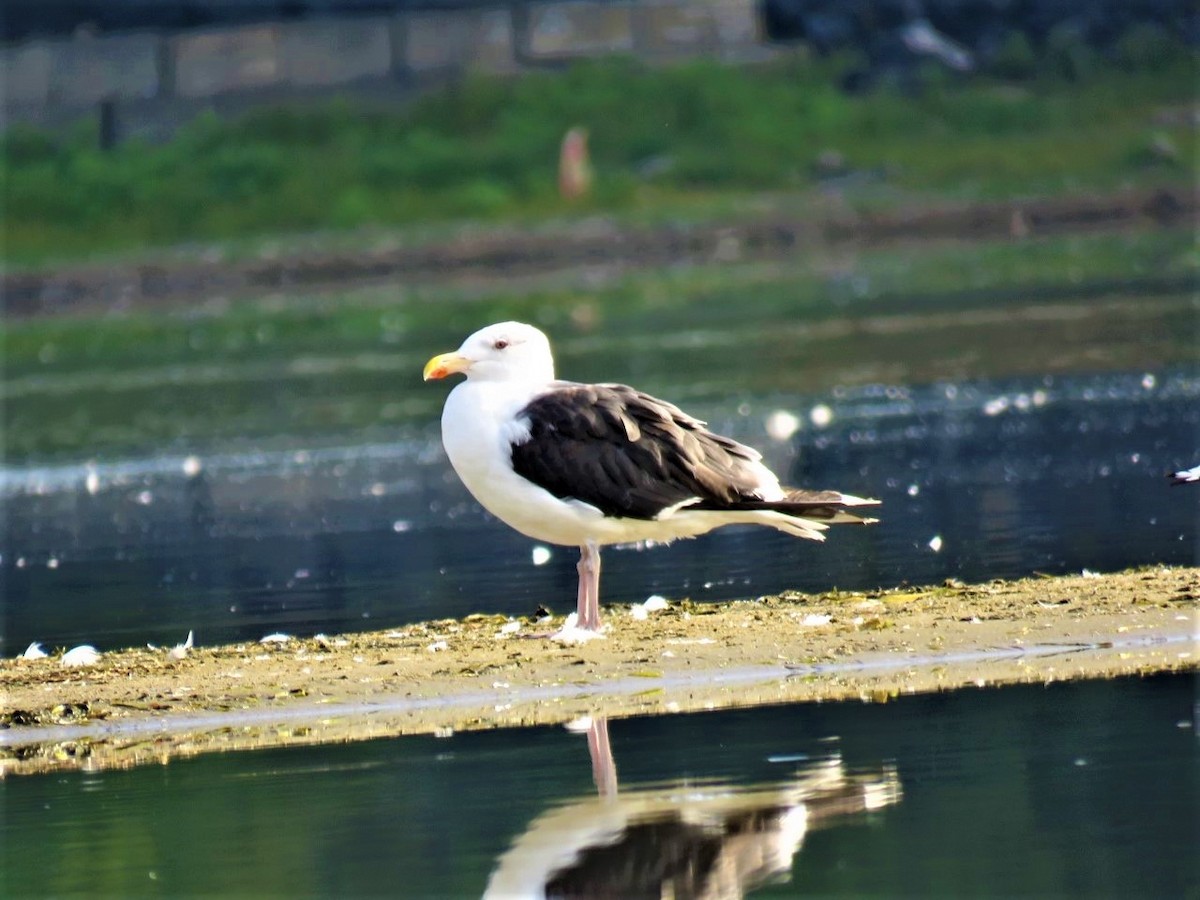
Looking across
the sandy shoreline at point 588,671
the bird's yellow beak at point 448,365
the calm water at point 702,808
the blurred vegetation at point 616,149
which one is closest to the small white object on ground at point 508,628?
the sandy shoreline at point 588,671

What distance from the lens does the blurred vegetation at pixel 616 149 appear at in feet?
126

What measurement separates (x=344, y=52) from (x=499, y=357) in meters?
35.2

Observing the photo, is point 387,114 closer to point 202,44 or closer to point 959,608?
point 202,44

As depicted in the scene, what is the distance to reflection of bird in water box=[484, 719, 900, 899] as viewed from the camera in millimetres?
5852

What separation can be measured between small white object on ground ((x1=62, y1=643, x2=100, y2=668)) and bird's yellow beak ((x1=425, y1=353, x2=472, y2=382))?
5.58 ft

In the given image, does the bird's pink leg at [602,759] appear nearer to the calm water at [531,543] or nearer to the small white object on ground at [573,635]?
the small white object on ground at [573,635]

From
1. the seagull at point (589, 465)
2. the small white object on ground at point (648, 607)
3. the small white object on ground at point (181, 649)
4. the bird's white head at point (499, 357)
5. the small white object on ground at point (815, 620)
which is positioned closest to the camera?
the small white object on ground at point (815, 620)

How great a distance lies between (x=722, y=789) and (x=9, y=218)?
115 ft

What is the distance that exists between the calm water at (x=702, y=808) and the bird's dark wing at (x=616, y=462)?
4.95 feet

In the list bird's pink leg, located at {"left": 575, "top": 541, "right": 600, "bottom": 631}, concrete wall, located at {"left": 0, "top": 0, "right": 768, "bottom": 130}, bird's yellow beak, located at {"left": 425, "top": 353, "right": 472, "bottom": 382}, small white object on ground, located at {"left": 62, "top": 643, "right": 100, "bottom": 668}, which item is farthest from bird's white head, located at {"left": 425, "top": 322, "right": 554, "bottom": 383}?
concrete wall, located at {"left": 0, "top": 0, "right": 768, "bottom": 130}

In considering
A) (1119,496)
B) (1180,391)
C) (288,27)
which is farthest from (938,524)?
(288,27)

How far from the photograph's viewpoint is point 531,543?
41.6 feet

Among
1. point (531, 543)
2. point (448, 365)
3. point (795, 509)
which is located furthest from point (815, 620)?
point (531, 543)

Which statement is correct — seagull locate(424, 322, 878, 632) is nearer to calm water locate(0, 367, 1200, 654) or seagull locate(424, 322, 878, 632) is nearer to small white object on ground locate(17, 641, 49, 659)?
calm water locate(0, 367, 1200, 654)
